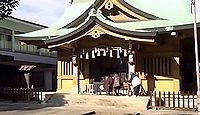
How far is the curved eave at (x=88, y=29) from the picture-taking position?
67.4ft

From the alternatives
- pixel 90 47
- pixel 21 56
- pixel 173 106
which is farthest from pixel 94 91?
pixel 21 56

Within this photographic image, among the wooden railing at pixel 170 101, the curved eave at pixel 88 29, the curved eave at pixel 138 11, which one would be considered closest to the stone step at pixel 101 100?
the wooden railing at pixel 170 101

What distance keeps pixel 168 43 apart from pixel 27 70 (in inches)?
428

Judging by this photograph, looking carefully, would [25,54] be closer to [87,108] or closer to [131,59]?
[131,59]

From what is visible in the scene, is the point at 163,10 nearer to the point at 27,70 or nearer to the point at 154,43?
the point at 154,43

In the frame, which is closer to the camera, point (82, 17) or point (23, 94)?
point (23, 94)

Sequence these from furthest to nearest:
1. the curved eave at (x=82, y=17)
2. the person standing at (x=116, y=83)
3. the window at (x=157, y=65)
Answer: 1. the curved eave at (x=82, y=17)
2. the person standing at (x=116, y=83)
3. the window at (x=157, y=65)

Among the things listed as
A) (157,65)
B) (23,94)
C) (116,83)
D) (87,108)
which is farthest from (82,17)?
(87,108)

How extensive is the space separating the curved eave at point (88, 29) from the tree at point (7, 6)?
4590 millimetres

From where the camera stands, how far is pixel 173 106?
1889 centimetres

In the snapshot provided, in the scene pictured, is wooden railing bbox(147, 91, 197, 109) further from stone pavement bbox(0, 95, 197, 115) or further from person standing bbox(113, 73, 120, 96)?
person standing bbox(113, 73, 120, 96)

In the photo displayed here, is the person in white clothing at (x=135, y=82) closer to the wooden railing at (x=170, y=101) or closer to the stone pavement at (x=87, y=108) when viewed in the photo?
the stone pavement at (x=87, y=108)

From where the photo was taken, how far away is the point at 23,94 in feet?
79.8

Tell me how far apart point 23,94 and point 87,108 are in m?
6.46
